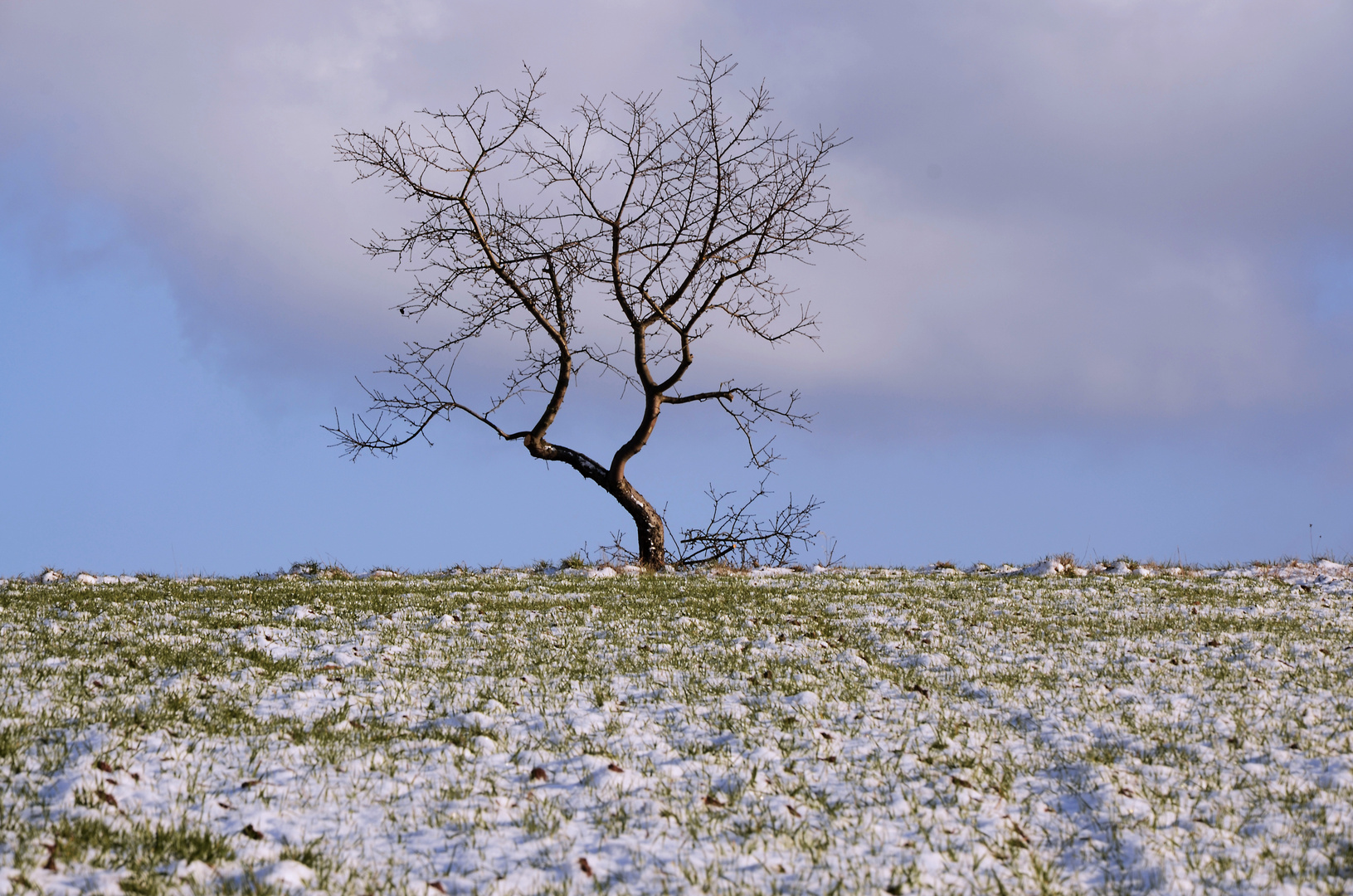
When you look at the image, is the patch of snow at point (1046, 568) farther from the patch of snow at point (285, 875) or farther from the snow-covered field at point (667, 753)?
the patch of snow at point (285, 875)

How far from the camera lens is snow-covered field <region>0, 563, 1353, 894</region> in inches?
193

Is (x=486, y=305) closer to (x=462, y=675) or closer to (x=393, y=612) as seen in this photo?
(x=393, y=612)

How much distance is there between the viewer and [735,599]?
12930mm

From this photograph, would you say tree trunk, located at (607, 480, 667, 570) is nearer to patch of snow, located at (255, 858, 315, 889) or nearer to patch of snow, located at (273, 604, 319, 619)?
patch of snow, located at (273, 604, 319, 619)

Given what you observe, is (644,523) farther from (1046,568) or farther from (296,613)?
(296,613)

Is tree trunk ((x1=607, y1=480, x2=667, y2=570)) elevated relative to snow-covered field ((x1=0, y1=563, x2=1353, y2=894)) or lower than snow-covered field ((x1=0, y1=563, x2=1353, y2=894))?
elevated

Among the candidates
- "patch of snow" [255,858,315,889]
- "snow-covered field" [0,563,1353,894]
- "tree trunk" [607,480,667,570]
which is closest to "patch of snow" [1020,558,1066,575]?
"snow-covered field" [0,563,1353,894]

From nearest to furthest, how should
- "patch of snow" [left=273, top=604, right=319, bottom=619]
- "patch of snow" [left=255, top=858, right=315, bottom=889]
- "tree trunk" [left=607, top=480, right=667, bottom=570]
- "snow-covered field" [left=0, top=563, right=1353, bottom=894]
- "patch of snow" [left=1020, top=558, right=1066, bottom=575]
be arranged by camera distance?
"patch of snow" [left=255, top=858, right=315, bottom=889] → "snow-covered field" [left=0, top=563, right=1353, bottom=894] → "patch of snow" [left=273, top=604, right=319, bottom=619] → "patch of snow" [left=1020, top=558, right=1066, bottom=575] → "tree trunk" [left=607, top=480, right=667, bottom=570]

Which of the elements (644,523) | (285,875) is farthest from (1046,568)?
(285,875)

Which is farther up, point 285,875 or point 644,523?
point 644,523

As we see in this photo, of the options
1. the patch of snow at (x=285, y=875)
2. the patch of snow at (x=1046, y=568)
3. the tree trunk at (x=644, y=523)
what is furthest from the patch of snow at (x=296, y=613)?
the patch of snow at (x=1046, y=568)

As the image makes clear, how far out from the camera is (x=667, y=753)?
6469 millimetres

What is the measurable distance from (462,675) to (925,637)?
16.3 feet

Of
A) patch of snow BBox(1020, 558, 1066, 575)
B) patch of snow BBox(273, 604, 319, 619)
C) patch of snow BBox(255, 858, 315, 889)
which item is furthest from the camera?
patch of snow BBox(1020, 558, 1066, 575)
